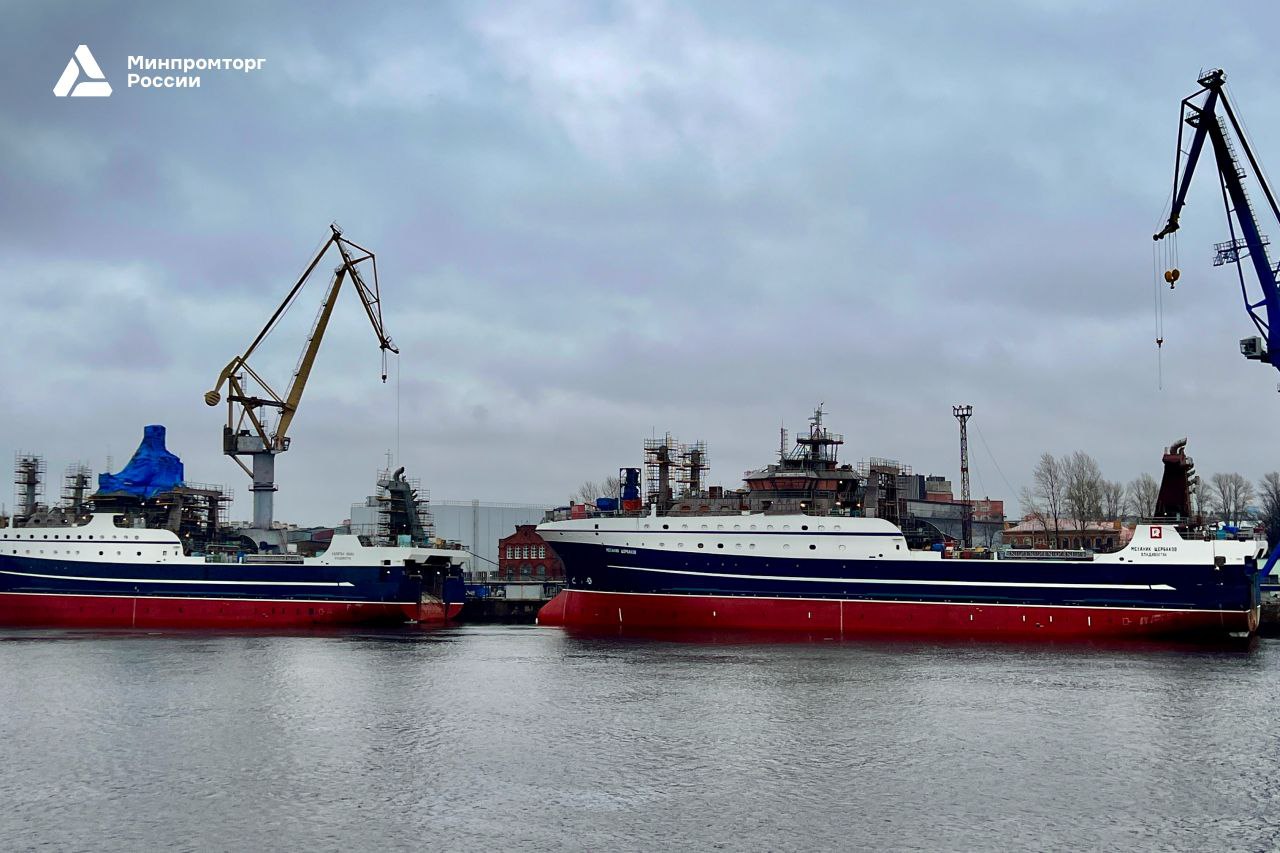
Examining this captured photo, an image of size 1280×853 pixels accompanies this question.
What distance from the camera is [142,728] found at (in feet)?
80.2

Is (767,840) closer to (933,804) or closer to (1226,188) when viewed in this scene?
(933,804)

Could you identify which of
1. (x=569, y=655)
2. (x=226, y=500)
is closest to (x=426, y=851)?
(x=569, y=655)

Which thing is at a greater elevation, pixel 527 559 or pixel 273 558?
pixel 273 558

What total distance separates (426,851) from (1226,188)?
44.8 m

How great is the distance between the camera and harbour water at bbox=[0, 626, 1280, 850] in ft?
55.0

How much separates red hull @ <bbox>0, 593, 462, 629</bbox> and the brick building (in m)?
24.9

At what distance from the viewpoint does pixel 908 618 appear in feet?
146

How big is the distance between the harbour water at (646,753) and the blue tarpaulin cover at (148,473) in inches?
1001

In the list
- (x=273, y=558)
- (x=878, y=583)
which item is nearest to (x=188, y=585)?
(x=273, y=558)

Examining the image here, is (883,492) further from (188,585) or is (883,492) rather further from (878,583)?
(188,585)

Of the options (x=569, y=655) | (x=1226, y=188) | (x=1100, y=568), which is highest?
(x=1226, y=188)

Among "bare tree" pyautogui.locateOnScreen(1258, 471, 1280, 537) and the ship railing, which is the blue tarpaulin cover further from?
"bare tree" pyautogui.locateOnScreen(1258, 471, 1280, 537)

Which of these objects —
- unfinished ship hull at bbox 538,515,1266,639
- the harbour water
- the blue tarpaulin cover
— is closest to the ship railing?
the blue tarpaulin cover

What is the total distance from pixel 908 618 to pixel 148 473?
43076mm
